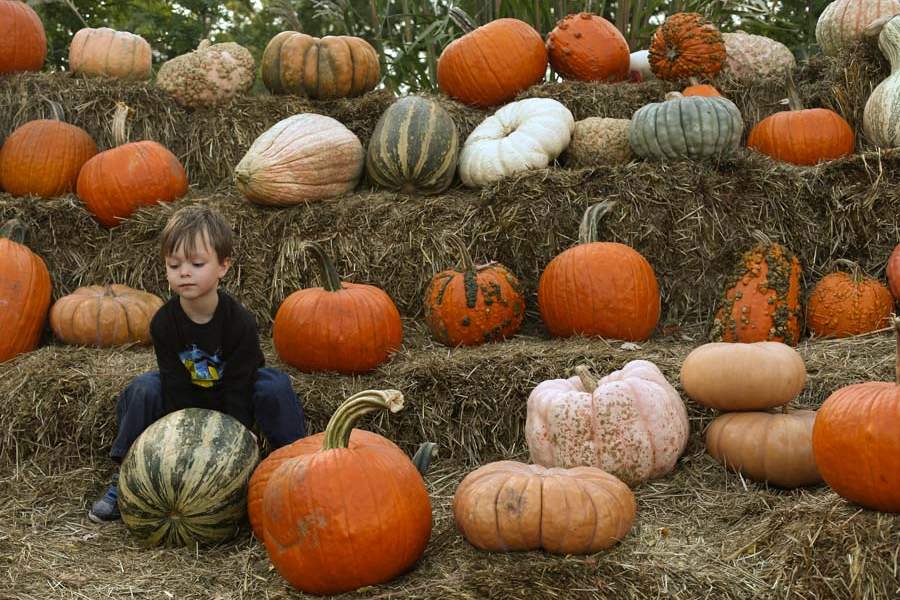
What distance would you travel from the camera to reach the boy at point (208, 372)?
3.71 metres

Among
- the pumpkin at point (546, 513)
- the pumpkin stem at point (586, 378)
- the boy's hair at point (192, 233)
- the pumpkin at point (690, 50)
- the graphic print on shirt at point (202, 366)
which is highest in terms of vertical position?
the pumpkin at point (690, 50)

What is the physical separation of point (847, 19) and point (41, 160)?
4.98m

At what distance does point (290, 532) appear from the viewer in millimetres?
2936

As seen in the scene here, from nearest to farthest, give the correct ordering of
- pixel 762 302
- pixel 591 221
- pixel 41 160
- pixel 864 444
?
1. pixel 864 444
2. pixel 762 302
3. pixel 591 221
4. pixel 41 160

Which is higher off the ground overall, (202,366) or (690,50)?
(690,50)

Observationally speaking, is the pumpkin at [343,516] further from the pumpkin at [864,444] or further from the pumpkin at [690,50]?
the pumpkin at [690,50]

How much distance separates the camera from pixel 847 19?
21.5ft

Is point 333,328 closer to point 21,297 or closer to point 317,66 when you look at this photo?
point 21,297

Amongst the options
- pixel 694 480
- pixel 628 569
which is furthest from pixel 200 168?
pixel 628 569

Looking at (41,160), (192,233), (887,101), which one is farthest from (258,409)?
(887,101)

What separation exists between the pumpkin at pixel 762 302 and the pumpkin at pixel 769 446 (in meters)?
0.93

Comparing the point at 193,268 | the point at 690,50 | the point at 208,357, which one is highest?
the point at 690,50

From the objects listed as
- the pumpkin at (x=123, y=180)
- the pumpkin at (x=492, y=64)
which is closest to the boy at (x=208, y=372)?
the pumpkin at (x=123, y=180)

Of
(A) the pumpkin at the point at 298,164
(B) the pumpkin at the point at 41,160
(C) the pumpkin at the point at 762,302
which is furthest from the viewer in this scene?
(B) the pumpkin at the point at 41,160
